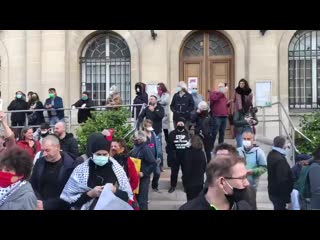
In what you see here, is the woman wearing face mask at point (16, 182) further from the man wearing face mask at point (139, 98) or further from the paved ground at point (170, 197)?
the man wearing face mask at point (139, 98)

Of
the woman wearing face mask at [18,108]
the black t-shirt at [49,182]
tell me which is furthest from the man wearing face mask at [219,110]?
the black t-shirt at [49,182]

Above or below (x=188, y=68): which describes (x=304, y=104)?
below

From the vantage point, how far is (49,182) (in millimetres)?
5824

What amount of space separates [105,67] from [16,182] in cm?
1343

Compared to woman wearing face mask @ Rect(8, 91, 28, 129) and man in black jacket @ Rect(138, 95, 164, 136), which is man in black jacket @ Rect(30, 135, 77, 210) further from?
woman wearing face mask @ Rect(8, 91, 28, 129)

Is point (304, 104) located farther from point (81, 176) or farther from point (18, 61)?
point (81, 176)

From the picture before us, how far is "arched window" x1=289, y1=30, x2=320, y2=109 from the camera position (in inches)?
655

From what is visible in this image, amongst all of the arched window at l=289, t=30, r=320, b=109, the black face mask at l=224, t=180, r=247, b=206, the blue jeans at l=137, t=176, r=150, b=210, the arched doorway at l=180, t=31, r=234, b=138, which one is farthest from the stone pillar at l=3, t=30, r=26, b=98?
the black face mask at l=224, t=180, r=247, b=206

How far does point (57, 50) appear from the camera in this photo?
17219mm

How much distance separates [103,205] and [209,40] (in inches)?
521

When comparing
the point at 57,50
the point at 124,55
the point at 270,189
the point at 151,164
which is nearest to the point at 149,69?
the point at 124,55

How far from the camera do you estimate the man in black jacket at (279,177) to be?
7.62 metres
